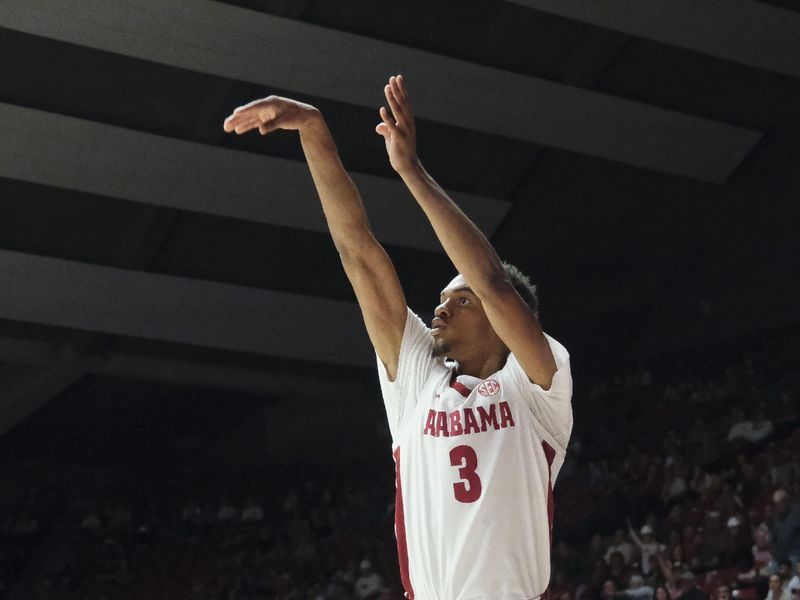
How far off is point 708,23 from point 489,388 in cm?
1313

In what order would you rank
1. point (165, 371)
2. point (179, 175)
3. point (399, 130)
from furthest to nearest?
1. point (165, 371)
2. point (179, 175)
3. point (399, 130)

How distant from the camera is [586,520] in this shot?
46.4 ft

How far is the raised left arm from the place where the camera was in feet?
10.3

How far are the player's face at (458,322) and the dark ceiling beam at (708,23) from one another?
11.5m

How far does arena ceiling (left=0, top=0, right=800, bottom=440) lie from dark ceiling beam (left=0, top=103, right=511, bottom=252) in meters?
0.03

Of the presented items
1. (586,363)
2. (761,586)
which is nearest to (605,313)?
(586,363)

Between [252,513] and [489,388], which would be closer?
[489,388]

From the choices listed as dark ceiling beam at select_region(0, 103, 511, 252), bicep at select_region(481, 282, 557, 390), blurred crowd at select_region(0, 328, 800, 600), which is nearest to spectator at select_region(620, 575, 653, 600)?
blurred crowd at select_region(0, 328, 800, 600)

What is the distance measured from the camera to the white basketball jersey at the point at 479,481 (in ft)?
10.1

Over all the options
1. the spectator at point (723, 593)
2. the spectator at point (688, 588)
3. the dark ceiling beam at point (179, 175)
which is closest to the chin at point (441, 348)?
the spectator at point (688, 588)

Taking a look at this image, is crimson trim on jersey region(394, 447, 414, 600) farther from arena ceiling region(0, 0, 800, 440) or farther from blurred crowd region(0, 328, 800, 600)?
arena ceiling region(0, 0, 800, 440)

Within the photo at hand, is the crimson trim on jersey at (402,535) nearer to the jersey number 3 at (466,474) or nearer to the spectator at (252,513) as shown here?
the jersey number 3 at (466,474)

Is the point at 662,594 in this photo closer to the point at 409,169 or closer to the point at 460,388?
the point at 460,388

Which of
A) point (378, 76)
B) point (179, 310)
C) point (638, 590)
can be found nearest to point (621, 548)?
point (638, 590)
